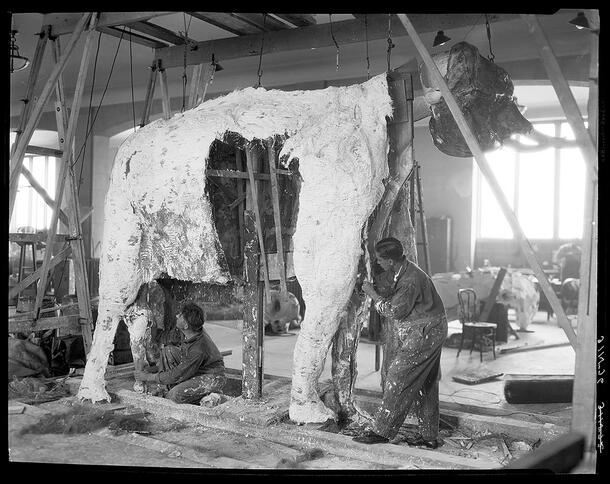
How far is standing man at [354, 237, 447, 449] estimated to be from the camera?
443 centimetres

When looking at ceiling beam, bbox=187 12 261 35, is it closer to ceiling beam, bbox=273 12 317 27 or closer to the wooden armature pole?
ceiling beam, bbox=273 12 317 27

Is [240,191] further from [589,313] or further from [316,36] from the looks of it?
[589,313]

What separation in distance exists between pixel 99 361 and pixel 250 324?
54.8 inches

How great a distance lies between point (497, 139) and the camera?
4633 millimetres

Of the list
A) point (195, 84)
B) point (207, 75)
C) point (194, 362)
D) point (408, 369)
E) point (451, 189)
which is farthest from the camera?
point (451, 189)

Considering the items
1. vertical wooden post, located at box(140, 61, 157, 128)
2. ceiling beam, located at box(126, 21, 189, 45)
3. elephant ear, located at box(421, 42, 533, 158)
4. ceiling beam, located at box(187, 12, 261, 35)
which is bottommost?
elephant ear, located at box(421, 42, 533, 158)

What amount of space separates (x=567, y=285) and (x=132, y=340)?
5762mm

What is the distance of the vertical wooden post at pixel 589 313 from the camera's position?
3578 millimetres

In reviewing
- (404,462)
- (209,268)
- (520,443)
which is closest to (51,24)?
(209,268)

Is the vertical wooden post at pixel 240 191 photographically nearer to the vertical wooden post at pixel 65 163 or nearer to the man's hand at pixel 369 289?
the man's hand at pixel 369 289

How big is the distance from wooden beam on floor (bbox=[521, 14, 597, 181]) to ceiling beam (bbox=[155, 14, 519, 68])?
1736 millimetres

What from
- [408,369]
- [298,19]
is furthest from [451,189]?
[408,369]

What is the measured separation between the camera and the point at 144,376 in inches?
230

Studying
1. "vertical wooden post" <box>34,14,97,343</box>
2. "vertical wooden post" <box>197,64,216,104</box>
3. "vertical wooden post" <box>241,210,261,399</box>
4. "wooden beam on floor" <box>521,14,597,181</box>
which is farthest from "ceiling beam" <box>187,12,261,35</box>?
"wooden beam on floor" <box>521,14,597,181</box>
